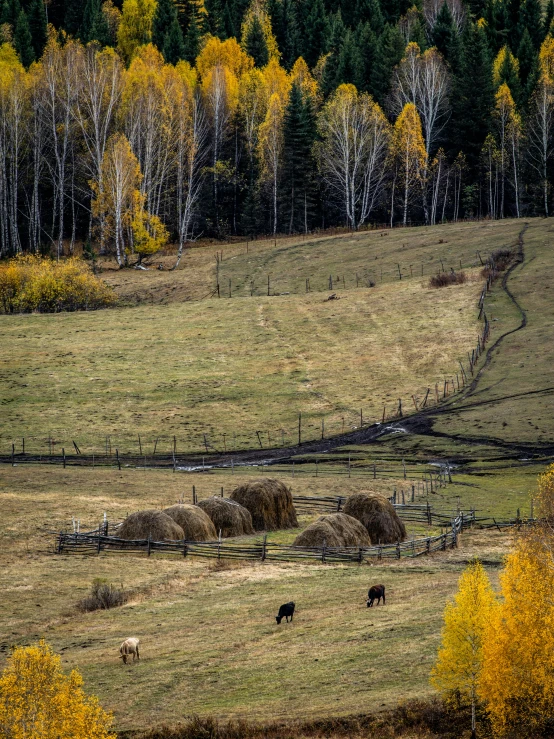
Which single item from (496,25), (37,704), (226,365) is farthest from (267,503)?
(496,25)

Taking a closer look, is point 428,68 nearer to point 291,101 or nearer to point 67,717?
point 291,101

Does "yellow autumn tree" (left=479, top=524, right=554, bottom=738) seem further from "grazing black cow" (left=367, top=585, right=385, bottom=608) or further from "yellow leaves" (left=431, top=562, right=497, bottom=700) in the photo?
"grazing black cow" (left=367, top=585, right=385, bottom=608)

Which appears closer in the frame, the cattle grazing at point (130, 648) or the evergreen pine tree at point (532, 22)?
the cattle grazing at point (130, 648)

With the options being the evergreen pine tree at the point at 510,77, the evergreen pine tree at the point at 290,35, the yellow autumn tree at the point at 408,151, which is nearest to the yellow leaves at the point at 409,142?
the yellow autumn tree at the point at 408,151

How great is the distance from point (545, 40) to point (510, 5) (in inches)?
758

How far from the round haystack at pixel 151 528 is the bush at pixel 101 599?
8.20 m

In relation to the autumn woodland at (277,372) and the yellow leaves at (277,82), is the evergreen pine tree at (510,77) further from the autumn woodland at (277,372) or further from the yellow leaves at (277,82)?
the yellow leaves at (277,82)

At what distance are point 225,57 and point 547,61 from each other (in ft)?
148

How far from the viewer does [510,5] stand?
160750 millimetres

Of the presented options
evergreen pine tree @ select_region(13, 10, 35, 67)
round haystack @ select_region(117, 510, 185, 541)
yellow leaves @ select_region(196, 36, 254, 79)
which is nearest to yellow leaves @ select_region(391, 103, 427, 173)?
yellow leaves @ select_region(196, 36, 254, 79)

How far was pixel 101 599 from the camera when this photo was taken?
117ft

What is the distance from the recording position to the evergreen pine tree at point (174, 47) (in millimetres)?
150875

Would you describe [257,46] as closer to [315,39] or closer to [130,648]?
[315,39]

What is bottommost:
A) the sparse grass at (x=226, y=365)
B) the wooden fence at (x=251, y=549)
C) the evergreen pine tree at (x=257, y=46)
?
the wooden fence at (x=251, y=549)
